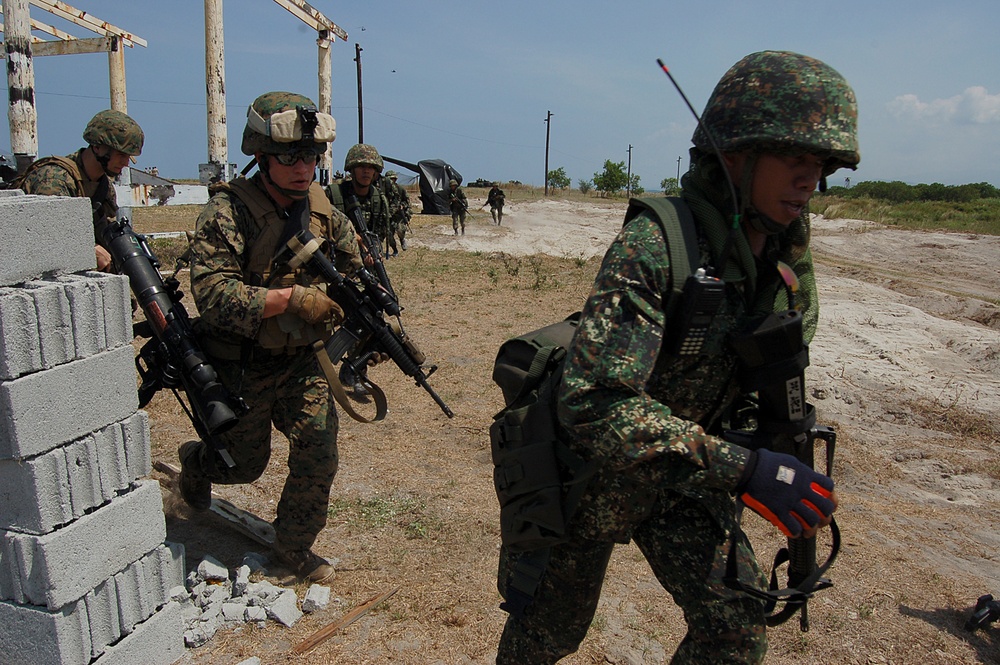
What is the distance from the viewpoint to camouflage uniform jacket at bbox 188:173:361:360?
113 inches

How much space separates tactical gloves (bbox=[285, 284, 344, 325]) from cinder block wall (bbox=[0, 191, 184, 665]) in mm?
622

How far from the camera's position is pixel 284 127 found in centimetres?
294

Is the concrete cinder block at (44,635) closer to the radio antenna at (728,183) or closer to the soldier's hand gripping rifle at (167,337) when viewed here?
the soldier's hand gripping rifle at (167,337)

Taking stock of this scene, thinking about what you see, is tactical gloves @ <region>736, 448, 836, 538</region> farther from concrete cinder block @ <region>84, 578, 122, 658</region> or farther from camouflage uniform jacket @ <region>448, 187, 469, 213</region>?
camouflage uniform jacket @ <region>448, 187, 469, 213</region>

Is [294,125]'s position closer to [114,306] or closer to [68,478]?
[114,306]

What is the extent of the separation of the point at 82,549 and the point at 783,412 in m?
2.19

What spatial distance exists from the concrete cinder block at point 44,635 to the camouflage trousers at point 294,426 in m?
0.91

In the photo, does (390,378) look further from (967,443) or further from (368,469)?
(967,443)

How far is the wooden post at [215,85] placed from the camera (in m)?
12.1

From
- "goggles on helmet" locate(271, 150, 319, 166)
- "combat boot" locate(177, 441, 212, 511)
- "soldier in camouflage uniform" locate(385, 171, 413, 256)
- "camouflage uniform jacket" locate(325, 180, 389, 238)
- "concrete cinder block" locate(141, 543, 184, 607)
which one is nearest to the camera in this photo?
"concrete cinder block" locate(141, 543, 184, 607)

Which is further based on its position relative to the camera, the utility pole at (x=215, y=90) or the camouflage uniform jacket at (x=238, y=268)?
the utility pole at (x=215, y=90)

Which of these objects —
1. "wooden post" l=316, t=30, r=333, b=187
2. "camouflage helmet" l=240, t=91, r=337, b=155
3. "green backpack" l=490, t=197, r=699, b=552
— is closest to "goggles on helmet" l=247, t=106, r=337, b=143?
"camouflage helmet" l=240, t=91, r=337, b=155

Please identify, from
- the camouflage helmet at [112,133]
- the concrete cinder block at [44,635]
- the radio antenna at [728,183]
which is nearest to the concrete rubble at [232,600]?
the concrete cinder block at [44,635]

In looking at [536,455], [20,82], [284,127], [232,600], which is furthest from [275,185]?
[20,82]
